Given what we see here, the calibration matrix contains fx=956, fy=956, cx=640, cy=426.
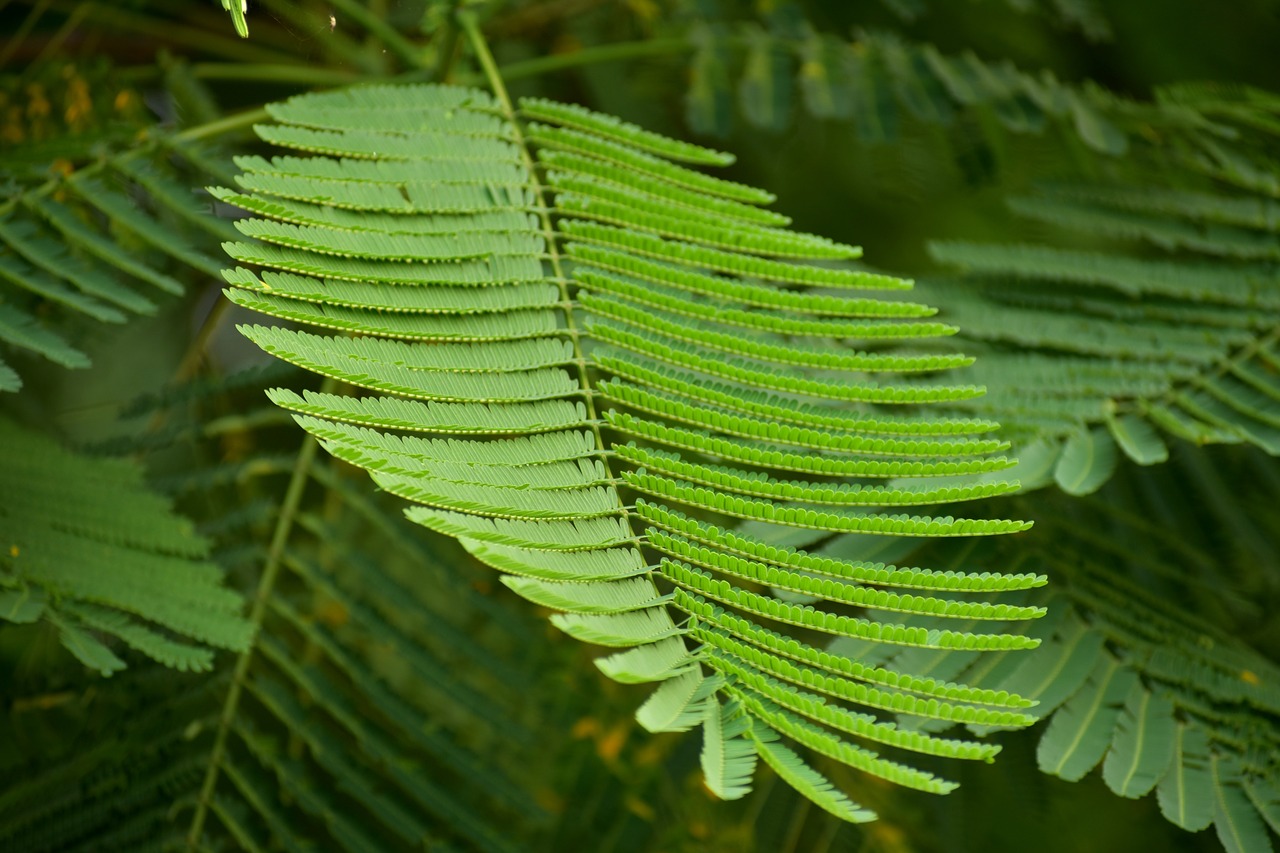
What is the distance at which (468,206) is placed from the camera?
837 mm

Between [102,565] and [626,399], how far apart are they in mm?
556

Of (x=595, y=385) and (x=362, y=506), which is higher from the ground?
(x=595, y=385)

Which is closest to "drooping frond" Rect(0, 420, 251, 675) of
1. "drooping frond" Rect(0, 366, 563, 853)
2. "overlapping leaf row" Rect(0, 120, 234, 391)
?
"drooping frond" Rect(0, 366, 563, 853)

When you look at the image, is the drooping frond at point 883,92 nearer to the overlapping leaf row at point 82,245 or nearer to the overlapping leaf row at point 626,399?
the overlapping leaf row at point 626,399

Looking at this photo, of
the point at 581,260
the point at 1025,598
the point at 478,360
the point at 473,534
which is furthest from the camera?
the point at 1025,598

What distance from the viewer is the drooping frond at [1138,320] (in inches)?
38.2

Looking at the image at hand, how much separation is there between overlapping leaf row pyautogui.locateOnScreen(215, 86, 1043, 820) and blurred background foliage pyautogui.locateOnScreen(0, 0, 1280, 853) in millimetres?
272

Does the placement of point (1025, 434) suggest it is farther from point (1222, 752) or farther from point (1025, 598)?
point (1222, 752)

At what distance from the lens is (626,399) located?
711 millimetres

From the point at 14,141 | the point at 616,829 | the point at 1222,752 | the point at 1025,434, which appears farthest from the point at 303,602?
the point at 1222,752

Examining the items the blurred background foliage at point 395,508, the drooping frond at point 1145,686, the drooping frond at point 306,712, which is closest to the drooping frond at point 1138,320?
the blurred background foliage at point 395,508

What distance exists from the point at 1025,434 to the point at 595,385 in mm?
478

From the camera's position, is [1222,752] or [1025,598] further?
[1025,598]

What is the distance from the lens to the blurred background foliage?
105 centimetres
